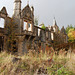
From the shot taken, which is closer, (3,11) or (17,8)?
(3,11)

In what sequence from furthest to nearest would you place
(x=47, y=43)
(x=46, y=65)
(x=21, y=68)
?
(x=47, y=43) → (x=46, y=65) → (x=21, y=68)

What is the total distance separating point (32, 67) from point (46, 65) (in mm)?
797

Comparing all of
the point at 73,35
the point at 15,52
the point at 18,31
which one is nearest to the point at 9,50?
the point at 15,52

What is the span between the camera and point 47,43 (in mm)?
19625

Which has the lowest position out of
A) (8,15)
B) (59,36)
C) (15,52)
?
(15,52)

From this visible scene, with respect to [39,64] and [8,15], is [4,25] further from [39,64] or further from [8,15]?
[39,64]

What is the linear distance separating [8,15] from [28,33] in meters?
3.52

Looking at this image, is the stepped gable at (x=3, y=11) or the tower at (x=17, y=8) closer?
the stepped gable at (x=3, y=11)

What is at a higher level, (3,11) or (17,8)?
(17,8)

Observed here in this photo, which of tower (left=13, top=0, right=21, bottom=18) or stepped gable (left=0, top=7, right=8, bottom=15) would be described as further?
tower (left=13, top=0, right=21, bottom=18)

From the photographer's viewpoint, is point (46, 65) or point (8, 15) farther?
point (8, 15)

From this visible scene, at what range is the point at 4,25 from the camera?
14.0m

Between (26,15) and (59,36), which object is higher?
(26,15)

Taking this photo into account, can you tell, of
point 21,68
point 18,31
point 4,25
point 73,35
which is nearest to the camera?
point 21,68
